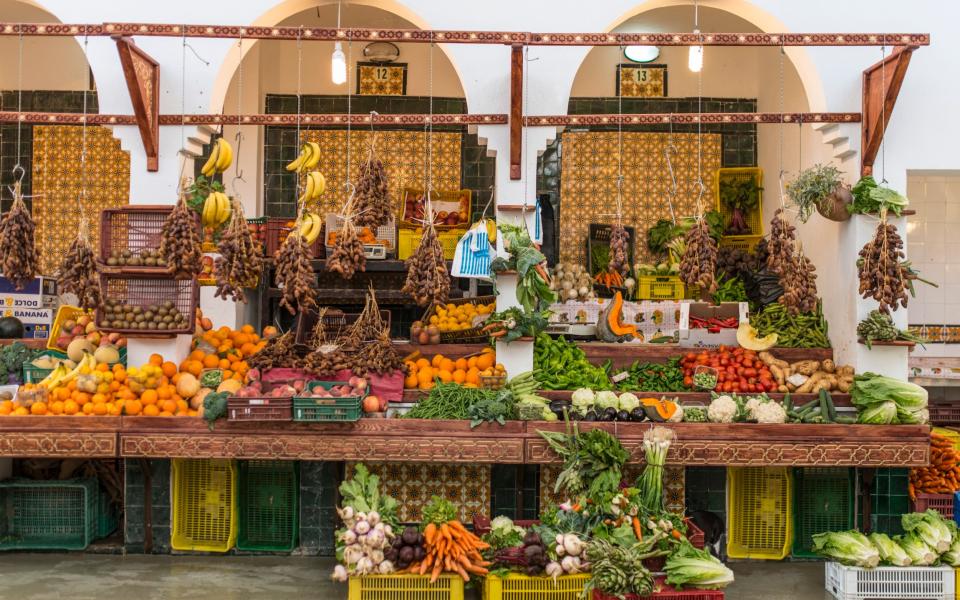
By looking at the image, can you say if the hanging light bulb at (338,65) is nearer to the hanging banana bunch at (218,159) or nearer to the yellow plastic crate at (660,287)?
the hanging banana bunch at (218,159)

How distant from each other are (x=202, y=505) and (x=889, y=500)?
233 inches

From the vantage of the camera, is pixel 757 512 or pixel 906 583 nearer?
pixel 906 583

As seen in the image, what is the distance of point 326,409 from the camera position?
7020 mm

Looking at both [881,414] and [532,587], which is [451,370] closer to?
[532,587]

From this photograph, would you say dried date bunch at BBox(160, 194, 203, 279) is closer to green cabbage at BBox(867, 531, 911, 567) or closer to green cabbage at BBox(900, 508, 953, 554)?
green cabbage at BBox(867, 531, 911, 567)

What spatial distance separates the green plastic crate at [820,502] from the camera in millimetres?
7809

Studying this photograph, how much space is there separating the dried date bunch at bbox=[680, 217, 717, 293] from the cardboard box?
1.21 m

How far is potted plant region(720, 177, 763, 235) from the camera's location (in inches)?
437

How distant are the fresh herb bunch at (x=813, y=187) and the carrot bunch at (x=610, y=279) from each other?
9.95 ft

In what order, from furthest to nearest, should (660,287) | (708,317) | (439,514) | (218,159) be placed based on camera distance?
(660,287)
(708,317)
(218,159)
(439,514)

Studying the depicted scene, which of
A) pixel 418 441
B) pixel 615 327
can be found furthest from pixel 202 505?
pixel 615 327

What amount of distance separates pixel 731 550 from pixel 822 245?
10.3 feet

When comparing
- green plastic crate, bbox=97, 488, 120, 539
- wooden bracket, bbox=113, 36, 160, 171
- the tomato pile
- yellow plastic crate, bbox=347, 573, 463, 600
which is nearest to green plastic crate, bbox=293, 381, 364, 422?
yellow plastic crate, bbox=347, 573, 463, 600

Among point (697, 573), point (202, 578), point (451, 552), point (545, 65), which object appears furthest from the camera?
point (545, 65)
